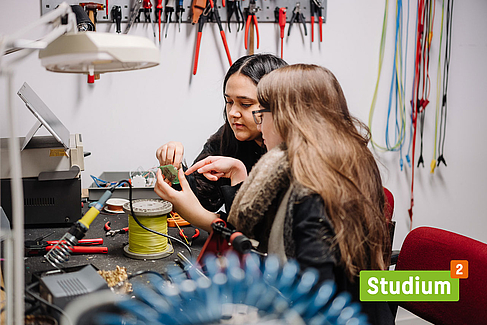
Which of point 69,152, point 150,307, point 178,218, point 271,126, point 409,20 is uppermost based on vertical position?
point 409,20

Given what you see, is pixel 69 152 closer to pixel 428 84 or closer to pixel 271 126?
pixel 271 126

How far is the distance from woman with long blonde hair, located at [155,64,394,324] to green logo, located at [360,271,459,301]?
21 millimetres

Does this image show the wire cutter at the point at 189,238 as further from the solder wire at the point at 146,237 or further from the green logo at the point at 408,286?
the green logo at the point at 408,286

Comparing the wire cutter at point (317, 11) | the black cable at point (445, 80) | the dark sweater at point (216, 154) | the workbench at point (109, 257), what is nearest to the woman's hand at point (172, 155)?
the dark sweater at point (216, 154)

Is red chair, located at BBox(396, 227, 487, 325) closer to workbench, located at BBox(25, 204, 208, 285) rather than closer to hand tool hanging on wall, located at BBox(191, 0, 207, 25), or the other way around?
workbench, located at BBox(25, 204, 208, 285)

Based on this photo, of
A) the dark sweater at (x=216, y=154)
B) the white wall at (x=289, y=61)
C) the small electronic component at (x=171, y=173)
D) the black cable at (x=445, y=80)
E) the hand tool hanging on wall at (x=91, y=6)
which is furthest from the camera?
the black cable at (x=445, y=80)

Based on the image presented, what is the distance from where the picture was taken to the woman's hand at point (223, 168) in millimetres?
1396

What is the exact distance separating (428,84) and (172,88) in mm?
1357

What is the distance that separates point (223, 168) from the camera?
1.41 metres

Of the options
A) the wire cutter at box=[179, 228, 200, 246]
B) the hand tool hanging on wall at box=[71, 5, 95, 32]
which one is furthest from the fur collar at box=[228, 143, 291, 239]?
the hand tool hanging on wall at box=[71, 5, 95, 32]

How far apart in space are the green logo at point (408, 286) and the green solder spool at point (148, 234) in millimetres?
545

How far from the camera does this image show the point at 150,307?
0.73 metres

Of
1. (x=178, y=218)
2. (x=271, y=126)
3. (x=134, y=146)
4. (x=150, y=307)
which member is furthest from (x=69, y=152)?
(x=150, y=307)

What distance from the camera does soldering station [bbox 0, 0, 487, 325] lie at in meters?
0.68
